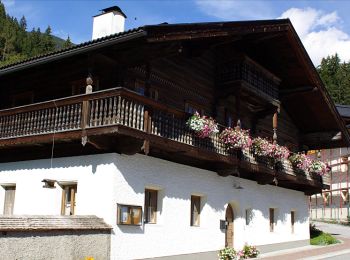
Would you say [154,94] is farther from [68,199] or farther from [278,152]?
[278,152]

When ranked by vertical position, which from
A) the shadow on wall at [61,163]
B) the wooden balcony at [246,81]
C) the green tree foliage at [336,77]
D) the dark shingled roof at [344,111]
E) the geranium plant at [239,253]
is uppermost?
the green tree foliage at [336,77]

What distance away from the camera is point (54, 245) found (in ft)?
37.1

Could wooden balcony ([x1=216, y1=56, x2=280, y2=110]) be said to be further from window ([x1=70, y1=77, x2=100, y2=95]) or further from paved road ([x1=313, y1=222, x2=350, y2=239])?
paved road ([x1=313, y1=222, x2=350, y2=239])

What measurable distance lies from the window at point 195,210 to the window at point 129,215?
3.38 metres

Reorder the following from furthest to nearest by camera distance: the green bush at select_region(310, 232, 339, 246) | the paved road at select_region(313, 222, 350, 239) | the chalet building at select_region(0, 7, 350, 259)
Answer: the paved road at select_region(313, 222, 350, 239) → the green bush at select_region(310, 232, 339, 246) → the chalet building at select_region(0, 7, 350, 259)

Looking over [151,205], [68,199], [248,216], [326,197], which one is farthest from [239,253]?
[326,197]

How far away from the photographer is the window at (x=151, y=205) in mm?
14625

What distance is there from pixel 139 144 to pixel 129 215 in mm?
1981

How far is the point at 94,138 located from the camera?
12.8 metres

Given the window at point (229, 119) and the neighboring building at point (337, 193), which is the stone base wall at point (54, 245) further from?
the neighboring building at point (337, 193)

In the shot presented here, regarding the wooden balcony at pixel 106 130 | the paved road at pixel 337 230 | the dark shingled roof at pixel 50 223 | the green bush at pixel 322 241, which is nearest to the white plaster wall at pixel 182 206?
the wooden balcony at pixel 106 130

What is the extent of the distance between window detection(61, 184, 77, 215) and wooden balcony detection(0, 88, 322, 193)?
1024 millimetres

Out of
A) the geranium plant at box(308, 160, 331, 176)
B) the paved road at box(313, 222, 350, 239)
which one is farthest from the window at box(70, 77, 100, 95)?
the paved road at box(313, 222, 350, 239)

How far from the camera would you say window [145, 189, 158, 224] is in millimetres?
14625
